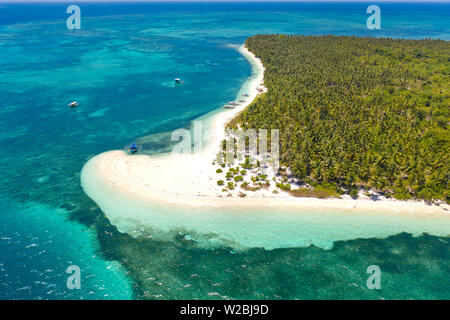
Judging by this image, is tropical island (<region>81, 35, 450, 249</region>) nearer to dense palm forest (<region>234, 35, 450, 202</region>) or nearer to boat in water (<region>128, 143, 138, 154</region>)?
dense palm forest (<region>234, 35, 450, 202</region>)

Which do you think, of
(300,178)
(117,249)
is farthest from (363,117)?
(117,249)

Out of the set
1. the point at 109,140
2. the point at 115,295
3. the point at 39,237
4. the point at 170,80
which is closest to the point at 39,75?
the point at 170,80

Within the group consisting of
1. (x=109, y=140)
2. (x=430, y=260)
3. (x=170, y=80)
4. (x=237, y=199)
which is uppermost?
(x=170, y=80)

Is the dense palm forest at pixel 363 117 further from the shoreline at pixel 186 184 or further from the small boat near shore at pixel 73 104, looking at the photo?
the small boat near shore at pixel 73 104

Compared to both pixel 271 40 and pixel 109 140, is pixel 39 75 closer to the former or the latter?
pixel 109 140

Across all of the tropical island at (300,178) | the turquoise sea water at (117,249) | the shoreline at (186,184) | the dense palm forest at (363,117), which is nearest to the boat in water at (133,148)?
the tropical island at (300,178)

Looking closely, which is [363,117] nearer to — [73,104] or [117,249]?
[117,249]

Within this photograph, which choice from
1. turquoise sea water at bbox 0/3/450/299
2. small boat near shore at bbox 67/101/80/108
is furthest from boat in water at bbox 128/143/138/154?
small boat near shore at bbox 67/101/80/108
